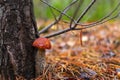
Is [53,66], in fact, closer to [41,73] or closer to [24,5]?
[41,73]

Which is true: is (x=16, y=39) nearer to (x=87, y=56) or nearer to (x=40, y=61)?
(x=40, y=61)

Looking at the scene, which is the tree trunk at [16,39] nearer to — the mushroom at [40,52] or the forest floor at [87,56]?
the mushroom at [40,52]

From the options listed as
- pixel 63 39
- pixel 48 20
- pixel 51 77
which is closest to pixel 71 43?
pixel 63 39

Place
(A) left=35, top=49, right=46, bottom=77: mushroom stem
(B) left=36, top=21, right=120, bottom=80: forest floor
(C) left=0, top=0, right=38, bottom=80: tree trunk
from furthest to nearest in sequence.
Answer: (B) left=36, top=21, right=120, bottom=80: forest floor → (A) left=35, top=49, right=46, bottom=77: mushroom stem → (C) left=0, top=0, right=38, bottom=80: tree trunk

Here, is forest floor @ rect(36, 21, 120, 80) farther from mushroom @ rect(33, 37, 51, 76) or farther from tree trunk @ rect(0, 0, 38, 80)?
tree trunk @ rect(0, 0, 38, 80)

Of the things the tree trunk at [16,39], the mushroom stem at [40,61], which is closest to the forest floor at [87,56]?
the mushroom stem at [40,61]

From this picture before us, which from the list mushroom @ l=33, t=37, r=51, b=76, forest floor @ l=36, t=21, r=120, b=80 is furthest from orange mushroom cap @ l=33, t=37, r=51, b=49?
forest floor @ l=36, t=21, r=120, b=80
